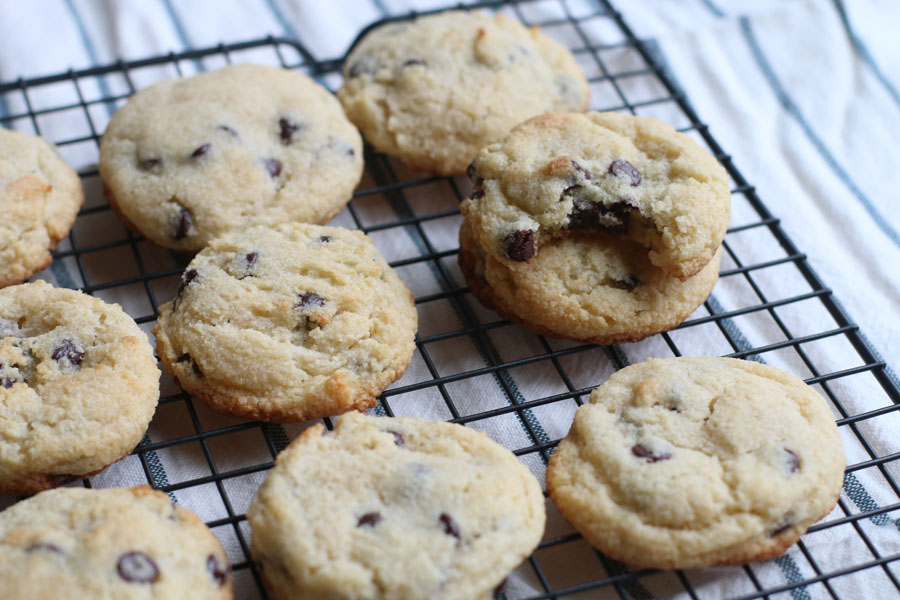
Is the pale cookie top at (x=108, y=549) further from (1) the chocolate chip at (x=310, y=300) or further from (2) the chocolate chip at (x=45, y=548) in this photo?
(1) the chocolate chip at (x=310, y=300)

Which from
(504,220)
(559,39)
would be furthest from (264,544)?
(559,39)

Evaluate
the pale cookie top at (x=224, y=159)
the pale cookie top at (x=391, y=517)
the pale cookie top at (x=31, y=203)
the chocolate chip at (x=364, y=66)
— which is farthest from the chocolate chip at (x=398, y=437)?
the chocolate chip at (x=364, y=66)

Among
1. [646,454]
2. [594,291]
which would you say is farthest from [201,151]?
[646,454]

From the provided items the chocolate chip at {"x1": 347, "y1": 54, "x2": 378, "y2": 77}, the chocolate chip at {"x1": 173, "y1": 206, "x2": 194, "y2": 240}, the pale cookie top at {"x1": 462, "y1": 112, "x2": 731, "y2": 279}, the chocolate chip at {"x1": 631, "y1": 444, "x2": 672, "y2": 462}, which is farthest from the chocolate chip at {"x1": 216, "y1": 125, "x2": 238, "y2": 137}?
the chocolate chip at {"x1": 631, "y1": 444, "x2": 672, "y2": 462}

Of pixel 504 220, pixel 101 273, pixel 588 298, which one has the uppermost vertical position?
pixel 504 220

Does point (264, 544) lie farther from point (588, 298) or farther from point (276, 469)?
point (588, 298)
